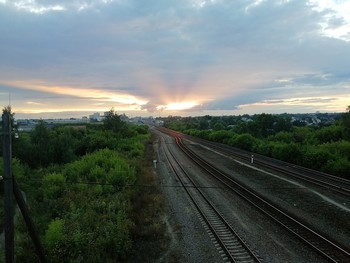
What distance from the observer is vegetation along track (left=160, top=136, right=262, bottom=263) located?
430 inches

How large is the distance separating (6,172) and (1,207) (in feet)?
42.8

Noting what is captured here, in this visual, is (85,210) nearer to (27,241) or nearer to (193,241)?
(27,241)

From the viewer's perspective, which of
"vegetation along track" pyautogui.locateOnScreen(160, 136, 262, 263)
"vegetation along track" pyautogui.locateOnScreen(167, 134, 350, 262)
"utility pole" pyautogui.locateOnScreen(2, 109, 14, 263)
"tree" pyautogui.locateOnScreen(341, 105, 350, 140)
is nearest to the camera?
"utility pole" pyautogui.locateOnScreen(2, 109, 14, 263)

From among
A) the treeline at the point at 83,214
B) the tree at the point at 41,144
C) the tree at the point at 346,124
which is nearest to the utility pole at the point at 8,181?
the treeline at the point at 83,214

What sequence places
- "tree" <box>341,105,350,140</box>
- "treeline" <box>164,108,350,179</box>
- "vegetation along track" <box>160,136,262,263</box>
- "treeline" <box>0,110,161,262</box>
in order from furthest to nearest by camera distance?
"tree" <box>341,105,350,140</box>
"treeline" <box>164,108,350,179</box>
"vegetation along track" <box>160,136,262,263</box>
"treeline" <box>0,110,161,262</box>

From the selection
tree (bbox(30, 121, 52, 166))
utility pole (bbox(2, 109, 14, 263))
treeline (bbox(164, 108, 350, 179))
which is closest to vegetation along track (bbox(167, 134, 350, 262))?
utility pole (bbox(2, 109, 14, 263))

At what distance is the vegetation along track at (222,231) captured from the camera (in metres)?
10.9

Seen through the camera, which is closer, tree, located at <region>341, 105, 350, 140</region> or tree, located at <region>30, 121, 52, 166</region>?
tree, located at <region>30, 121, 52, 166</region>

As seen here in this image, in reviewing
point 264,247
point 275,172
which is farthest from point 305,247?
point 275,172

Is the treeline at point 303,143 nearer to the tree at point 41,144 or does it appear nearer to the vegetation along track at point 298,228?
the vegetation along track at point 298,228

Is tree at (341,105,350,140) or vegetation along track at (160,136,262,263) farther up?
tree at (341,105,350,140)

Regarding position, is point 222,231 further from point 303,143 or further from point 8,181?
point 303,143

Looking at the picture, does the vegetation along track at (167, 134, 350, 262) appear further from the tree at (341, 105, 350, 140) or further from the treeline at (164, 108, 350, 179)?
the tree at (341, 105, 350, 140)

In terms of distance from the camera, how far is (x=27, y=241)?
11586 mm
